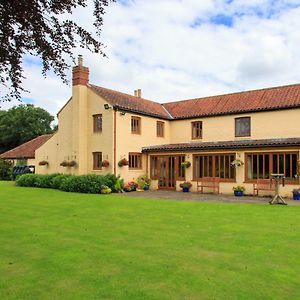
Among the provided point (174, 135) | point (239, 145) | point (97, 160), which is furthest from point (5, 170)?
point (239, 145)

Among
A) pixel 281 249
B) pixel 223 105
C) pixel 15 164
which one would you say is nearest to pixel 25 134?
pixel 15 164

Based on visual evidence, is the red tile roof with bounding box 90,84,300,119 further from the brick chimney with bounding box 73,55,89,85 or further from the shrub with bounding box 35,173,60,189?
the shrub with bounding box 35,173,60,189

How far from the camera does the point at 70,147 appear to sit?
26.2 meters

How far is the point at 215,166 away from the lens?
2284cm

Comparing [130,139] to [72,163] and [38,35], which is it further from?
[38,35]

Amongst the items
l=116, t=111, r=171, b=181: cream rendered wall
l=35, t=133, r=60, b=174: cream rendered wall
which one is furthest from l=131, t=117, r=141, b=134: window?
l=35, t=133, r=60, b=174: cream rendered wall

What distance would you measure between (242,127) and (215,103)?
12.7 feet

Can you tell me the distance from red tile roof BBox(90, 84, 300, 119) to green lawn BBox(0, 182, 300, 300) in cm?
1346

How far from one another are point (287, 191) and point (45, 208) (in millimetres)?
13399

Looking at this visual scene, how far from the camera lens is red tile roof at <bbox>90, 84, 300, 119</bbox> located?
23812 millimetres

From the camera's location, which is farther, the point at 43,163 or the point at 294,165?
the point at 43,163

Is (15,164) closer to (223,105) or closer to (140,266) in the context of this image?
(223,105)

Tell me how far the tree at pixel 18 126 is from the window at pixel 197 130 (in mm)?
36768

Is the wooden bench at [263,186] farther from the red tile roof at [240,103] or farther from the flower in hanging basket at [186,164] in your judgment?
the red tile roof at [240,103]
